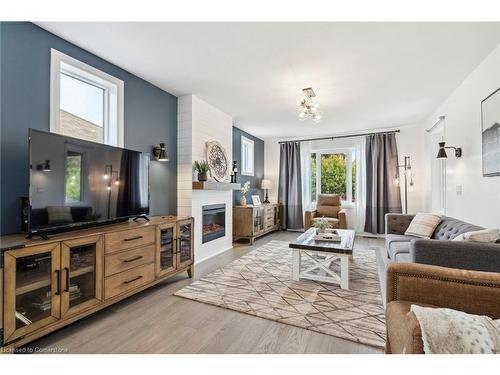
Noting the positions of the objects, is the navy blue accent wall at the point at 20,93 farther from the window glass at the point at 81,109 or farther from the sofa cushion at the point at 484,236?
the sofa cushion at the point at 484,236

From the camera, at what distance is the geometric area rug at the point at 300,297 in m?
1.98

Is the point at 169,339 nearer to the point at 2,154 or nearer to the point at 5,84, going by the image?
the point at 2,154

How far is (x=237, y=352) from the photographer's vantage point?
1677 mm

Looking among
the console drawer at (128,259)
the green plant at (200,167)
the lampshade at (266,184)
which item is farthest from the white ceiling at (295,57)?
the lampshade at (266,184)

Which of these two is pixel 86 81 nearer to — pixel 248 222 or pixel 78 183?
pixel 78 183

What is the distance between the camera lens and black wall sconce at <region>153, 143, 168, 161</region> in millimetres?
3245

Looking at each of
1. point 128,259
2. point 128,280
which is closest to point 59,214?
point 128,259

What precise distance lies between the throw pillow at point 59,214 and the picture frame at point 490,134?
3704mm

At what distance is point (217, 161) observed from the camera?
14.0 ft

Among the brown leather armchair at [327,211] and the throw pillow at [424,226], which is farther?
the brown leather armchair at [327,211]

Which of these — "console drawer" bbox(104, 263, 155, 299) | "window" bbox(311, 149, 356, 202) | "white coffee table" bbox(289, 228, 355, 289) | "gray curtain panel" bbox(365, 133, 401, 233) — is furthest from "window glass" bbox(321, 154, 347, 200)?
"console drawer" bbox(104, 263, 155, 299)

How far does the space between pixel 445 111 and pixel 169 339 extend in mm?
4613

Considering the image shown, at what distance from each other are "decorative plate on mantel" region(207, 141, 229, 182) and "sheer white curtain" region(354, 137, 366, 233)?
10.4ft
